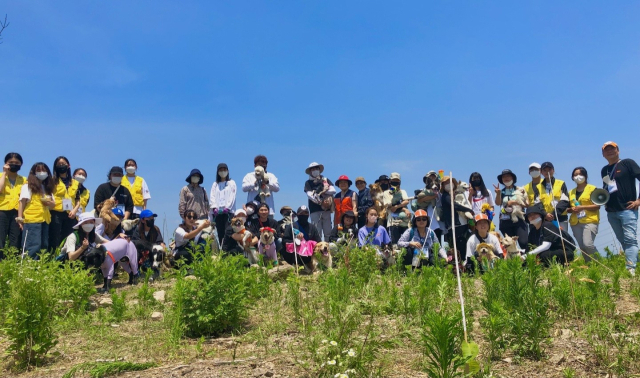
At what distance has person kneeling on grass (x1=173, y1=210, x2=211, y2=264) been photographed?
941 centimetres

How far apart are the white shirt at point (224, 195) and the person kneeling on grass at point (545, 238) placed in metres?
5.87

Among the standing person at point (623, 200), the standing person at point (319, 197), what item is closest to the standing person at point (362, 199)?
the standing person at point (319, 197)

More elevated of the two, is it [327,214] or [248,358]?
[327,214]

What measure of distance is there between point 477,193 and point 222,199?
17.4 feet

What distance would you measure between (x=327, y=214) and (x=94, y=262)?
4.81m

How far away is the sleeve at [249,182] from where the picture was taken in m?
10.4

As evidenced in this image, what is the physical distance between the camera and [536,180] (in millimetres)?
10117

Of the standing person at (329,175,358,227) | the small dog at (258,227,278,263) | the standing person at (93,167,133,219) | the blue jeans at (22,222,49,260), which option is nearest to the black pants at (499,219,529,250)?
the standing person at (329,175,358,227)

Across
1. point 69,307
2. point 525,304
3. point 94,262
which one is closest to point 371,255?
point 525,304

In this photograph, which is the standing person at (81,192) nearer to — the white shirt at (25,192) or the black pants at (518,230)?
the white shirt at (25,192)

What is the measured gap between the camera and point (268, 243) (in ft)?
30.8

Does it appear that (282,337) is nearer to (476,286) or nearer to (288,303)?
(288,303)

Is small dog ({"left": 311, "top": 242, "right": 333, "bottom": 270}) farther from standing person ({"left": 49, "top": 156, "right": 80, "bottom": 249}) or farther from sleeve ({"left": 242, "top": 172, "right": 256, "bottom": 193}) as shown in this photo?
standing person ({"left": 49, "top": 156, "right": 80, "bottom": 249})

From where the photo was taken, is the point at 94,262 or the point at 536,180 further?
the point at 536,180
